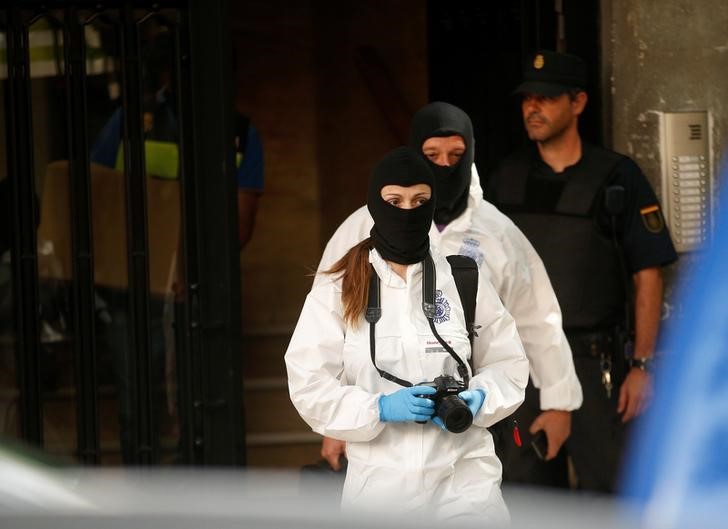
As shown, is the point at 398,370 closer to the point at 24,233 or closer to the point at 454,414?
the point at 454,414

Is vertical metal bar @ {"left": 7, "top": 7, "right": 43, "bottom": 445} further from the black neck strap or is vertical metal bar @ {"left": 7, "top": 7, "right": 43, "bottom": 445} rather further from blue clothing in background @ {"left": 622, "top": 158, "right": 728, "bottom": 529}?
blue clothing in background @ {"left": 622, "top": 158, "right": 728, "bottom": 529}

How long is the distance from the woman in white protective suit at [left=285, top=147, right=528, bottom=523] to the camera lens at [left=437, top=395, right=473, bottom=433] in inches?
0.9

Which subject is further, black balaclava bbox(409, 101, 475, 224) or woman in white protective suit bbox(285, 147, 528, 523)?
black balaclava bbox(409, 101, 475, 224)

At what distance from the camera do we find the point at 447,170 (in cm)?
534

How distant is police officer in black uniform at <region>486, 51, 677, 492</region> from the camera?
6.16 m

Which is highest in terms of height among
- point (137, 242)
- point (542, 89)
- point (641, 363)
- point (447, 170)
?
point (542, 89)

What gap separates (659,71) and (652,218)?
0.71 meters

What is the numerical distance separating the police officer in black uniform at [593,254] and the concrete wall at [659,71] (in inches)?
15.0

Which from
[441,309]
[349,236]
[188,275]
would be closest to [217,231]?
[188,275]

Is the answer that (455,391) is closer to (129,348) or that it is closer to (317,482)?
(317,482)

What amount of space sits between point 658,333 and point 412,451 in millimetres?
2243

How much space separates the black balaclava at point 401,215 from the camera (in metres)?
4.56

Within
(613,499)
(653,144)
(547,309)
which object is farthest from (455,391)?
(653,144)

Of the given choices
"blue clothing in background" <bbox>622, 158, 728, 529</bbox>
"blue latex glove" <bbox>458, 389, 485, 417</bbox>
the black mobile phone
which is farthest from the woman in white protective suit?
the black mobile phone
